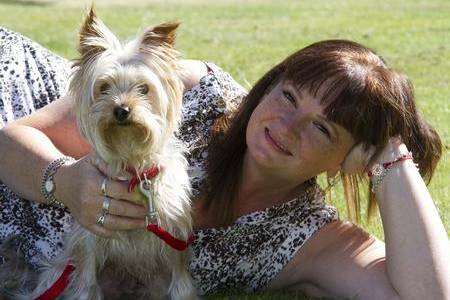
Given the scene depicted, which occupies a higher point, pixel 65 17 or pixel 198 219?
pixel 198 219

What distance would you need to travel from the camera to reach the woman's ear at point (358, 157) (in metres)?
4.48

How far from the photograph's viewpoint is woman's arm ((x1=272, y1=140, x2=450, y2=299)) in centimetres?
437

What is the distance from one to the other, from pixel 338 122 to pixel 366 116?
137mm

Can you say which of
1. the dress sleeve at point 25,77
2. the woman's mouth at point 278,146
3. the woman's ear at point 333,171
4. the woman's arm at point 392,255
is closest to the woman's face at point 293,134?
the woman's mouth at point 278,146

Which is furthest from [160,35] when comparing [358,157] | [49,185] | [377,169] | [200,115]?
[377,169]

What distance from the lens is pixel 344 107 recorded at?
4.29m

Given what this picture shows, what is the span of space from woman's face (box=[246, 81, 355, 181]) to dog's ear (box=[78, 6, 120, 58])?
0.78 meters

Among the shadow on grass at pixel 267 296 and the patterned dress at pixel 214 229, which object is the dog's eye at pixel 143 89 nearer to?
the patterned dress at pixel 214 229

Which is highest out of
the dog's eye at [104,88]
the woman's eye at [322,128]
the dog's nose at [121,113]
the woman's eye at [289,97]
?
the dog's eye at [104,88]

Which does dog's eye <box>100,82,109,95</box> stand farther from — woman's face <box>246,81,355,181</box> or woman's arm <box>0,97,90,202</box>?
woman's face <box>246,81,355,181</box>

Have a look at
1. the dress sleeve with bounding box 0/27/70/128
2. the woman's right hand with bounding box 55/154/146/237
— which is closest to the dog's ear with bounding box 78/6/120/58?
the woman's right hand with bounding box 55/154/146/237

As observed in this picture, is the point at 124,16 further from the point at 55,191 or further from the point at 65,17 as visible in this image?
the point at 55,191

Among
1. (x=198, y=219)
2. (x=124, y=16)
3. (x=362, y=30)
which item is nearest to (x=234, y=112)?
(x=198, y=219)

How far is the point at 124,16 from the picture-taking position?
1905cm
